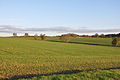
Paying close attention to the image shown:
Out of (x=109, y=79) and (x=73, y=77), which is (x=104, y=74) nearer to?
(x=109, y=79)

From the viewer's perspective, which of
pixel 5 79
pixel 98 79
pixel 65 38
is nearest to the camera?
pixel 98 79

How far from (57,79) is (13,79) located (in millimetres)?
3607

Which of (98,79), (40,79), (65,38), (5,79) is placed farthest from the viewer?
(65,38)

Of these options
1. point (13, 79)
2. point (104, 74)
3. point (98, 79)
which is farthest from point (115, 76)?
point (13, 79)

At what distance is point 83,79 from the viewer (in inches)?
416

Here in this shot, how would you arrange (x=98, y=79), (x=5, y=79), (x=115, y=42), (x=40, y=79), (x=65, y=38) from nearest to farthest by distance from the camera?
(x=40, y=79) < (x=98, y=79) < (x=5, y=79) < (x=115, y=42) < (x=65, y=38)

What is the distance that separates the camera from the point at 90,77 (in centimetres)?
1102

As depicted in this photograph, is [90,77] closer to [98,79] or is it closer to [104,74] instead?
[98,79]

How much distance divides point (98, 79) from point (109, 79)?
0.86 m

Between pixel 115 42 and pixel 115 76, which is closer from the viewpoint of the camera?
pixel 115 76

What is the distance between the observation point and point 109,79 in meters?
10.9

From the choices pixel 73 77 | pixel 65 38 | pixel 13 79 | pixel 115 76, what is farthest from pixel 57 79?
pixel 65 38

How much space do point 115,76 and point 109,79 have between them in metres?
1.04

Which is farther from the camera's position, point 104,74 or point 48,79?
point 104,74
